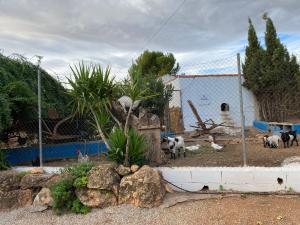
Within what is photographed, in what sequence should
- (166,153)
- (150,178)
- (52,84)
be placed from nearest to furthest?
1. (150,178)
2. (166,153)
3. (52,84)

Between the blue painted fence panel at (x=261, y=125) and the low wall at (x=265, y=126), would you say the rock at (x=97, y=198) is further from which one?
the blue painted fence panel at (x=261, y=125)

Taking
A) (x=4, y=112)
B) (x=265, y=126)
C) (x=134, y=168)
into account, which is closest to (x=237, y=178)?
(x=134, y=168)

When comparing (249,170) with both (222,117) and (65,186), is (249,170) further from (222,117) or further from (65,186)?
(222,117)

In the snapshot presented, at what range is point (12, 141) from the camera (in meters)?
9.88

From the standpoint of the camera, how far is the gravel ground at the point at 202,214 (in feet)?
15.7

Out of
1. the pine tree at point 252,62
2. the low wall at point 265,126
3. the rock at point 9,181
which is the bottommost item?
the rock at point 9,181

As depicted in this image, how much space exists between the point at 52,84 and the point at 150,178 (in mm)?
6284

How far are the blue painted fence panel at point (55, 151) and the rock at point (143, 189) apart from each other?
14.2 feet

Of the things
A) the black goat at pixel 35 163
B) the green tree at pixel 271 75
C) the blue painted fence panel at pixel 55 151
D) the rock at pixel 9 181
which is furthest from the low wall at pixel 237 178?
the green tree at pixel 271 75

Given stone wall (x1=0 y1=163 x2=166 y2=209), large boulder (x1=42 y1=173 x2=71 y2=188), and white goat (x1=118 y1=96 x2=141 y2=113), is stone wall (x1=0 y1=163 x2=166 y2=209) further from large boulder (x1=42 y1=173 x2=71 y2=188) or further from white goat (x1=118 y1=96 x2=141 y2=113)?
white goat (x1=118 y1=96 x2=141 y2=113)

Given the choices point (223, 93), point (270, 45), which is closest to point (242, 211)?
point (223, 93)

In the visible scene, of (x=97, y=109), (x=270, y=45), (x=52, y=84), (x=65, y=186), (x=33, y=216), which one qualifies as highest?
(x=270, y=45)

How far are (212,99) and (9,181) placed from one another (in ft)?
48.9

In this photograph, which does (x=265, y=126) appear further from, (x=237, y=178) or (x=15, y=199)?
(x=15, y=199)
